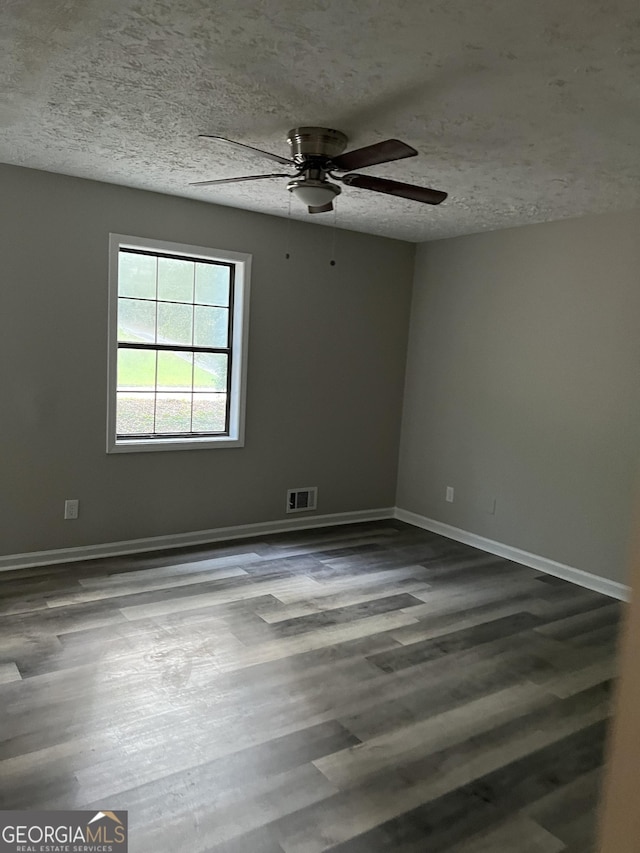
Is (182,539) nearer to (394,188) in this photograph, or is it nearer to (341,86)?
(394,188)

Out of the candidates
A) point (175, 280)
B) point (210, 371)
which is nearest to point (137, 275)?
point (175, 280)

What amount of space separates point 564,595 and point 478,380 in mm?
1742

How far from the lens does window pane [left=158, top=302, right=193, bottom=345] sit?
4.44 metres

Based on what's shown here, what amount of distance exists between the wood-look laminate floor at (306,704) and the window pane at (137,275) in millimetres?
1808

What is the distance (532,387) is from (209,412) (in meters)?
2.36

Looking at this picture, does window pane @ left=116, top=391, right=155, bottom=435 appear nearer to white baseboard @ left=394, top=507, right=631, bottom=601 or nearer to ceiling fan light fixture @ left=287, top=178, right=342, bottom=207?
ceiling fan light fixture @ left=287, top=178, right=342, bottom=207

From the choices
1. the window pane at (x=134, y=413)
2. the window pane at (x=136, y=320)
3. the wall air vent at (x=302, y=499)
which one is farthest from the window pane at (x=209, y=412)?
the wall air vent at (x=302, y=499)

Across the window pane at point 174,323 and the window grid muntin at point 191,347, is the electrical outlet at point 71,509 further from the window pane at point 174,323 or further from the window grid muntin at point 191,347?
the window pane at point 174,323

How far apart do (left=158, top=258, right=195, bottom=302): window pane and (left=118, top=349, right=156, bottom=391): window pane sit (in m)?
0.43

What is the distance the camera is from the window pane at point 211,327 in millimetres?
4617

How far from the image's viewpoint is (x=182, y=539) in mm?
4621

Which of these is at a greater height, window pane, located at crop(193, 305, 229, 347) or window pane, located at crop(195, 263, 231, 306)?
window pane, located at crop(195, 263, 231, 306)

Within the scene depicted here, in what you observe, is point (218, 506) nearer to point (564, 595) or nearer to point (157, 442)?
point (157, 442)

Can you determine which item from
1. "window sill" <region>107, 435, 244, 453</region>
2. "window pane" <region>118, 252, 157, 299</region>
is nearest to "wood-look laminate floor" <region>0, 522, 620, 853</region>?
"window sill" <region>107, 435, 244, 453</region>
